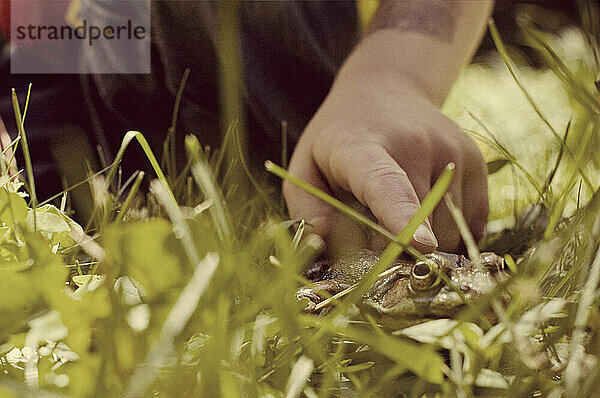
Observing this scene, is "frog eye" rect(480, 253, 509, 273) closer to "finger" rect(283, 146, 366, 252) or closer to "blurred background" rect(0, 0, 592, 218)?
"finger" rect(283, 146, 366, 252)

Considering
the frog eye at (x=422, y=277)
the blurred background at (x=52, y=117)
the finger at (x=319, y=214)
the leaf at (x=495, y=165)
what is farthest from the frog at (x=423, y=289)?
the blurred background at (x=52, y=117)

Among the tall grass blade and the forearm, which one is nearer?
the tall grass blade

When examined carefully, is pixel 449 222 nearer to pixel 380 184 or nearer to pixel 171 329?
pixel 380 184

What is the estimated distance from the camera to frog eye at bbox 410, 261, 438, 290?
0.32 metres

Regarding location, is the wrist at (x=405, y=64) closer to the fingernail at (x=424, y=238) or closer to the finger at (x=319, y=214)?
the finger at (x=319, y=214)

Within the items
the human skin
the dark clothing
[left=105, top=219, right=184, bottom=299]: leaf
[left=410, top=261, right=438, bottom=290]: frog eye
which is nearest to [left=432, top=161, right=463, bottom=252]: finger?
the human skin

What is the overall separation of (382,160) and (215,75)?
40 cm

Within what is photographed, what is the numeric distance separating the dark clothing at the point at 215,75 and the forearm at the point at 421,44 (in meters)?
0.11

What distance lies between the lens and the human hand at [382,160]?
0.47m

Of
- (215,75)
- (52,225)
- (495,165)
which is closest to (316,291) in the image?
(52,225)

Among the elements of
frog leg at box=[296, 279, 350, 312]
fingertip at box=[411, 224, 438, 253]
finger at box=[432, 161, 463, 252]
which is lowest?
finger at box=[432, 161, 463, 252]

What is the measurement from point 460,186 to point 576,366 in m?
0.34

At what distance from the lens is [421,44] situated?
712 mm

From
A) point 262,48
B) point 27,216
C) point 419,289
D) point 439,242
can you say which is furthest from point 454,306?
point 262,48
